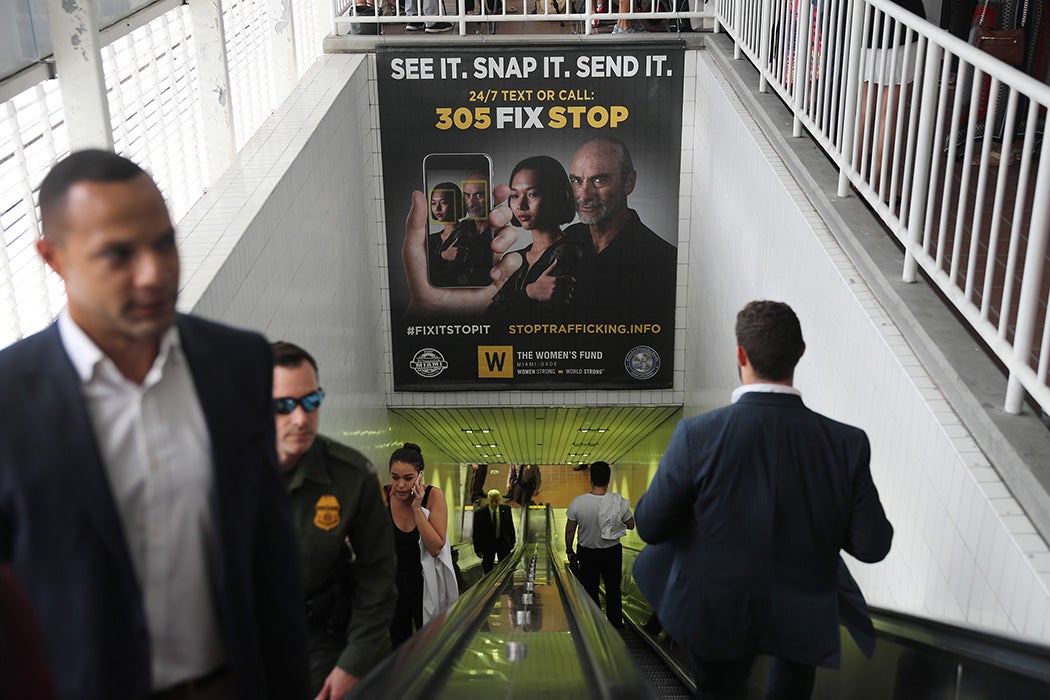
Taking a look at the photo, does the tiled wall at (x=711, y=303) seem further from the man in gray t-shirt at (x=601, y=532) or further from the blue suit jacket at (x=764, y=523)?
the man in gray t-shirt at (x=601, y=532)

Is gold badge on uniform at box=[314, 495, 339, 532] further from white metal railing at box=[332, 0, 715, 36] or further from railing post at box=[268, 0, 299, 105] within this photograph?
white metal railing at box=[332, 0, 715, 36]

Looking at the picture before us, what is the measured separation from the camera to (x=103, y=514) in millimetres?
1304

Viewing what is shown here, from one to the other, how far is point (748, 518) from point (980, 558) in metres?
0.84

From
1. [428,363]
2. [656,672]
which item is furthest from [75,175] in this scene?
[428,363]

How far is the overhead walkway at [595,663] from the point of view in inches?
86.4

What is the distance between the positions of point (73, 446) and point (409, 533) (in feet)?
10.6

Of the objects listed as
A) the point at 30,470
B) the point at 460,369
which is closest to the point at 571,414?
the point at 460,369

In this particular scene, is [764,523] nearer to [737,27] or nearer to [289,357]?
[289,357]

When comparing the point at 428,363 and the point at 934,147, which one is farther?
the point at 428,363

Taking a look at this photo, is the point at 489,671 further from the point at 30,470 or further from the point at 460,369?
the point at 460,369

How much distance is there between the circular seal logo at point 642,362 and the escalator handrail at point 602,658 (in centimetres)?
502

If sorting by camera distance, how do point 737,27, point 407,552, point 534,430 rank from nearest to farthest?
point 407,552
point 737,27
point 534,430

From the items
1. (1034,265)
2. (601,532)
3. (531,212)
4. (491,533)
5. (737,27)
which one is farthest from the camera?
(491,533)

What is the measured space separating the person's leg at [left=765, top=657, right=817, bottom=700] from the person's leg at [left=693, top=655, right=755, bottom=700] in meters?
0.09
